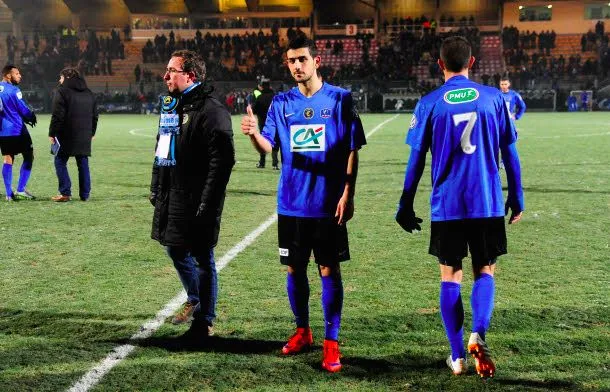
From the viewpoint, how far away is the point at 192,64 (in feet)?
17.0

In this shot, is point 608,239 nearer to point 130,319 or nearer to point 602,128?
point 130,319

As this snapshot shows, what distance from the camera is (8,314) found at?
19.4ft

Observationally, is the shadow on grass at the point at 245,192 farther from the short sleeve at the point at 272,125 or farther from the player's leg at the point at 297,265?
the short sleeve at the point at 272,125

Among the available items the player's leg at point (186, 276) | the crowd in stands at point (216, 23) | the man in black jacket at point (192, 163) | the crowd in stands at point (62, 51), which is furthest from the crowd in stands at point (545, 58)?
the man in black jacket at point (192, 163)

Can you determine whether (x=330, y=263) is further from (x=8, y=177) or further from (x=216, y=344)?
(x=8, y=177)

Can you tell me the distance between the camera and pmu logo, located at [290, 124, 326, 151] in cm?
476

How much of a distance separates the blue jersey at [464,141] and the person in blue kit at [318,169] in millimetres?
478

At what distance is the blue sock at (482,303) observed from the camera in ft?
15.0

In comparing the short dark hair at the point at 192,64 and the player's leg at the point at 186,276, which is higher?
the short dark hair at the point at 192,64

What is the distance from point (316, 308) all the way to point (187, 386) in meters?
1.82

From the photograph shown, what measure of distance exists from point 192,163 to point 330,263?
116cm

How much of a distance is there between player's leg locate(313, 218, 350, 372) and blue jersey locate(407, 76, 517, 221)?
0.61m

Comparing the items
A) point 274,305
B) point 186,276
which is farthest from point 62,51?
point 186,276

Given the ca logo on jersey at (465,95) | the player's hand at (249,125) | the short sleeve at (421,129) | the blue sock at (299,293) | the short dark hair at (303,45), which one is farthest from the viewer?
the blue sock at (299,293)
